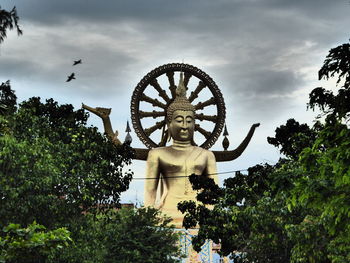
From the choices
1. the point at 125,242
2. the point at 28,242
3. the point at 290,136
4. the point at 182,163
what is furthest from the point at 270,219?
the point at 182,163

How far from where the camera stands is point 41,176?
27734mm

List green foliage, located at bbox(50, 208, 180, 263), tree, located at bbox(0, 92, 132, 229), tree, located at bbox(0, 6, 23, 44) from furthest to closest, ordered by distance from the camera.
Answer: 1. green foliage, located at bbox(50, 208, 180, 263)
2. tree, located at bbox(0, 92, 132, 229)
3. tree, located at bbox(0, 6, 23, 44)

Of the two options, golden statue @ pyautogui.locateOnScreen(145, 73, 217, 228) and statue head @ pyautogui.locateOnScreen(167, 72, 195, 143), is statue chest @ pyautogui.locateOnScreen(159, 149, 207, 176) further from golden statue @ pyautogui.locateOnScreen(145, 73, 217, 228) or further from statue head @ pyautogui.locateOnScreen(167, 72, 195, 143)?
statue head @ pyautogui.locateOnScreen(167, 72, 195, 143)

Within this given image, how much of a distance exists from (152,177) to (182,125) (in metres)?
3.07

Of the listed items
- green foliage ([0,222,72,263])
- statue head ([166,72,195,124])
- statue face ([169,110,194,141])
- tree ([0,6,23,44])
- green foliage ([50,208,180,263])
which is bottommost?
green foliage ([0,222,72,263])

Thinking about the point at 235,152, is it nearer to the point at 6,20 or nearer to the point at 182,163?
the point at 182,163

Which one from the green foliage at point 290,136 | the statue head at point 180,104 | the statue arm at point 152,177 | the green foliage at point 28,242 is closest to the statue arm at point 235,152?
the statue head at point 180,104

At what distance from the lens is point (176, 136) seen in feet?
A: 129

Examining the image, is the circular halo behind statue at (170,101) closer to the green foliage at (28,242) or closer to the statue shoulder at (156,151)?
the statue shoulder at (156,151)

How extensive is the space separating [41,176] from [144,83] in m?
13.3

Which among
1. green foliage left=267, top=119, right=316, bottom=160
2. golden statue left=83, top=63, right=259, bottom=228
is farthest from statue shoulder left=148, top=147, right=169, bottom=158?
green foliage left=267, top=119, right=316, bottom=160

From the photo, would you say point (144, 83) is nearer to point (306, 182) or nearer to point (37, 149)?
point (37, 149)

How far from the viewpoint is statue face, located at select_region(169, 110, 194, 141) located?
38875 millimetres

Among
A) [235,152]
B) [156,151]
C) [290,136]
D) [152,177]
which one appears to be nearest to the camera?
[290,136]
